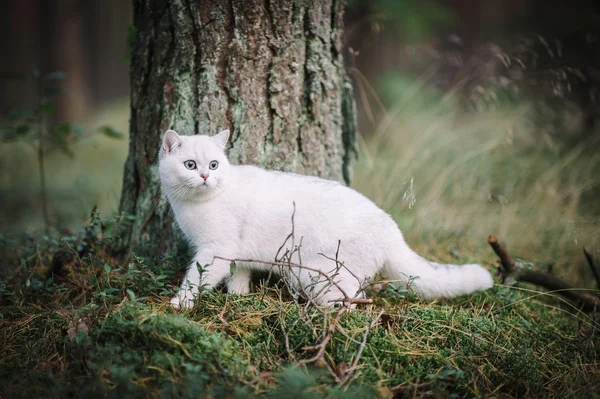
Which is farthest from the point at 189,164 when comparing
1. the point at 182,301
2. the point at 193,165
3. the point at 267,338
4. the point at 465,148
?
the point at 465,148

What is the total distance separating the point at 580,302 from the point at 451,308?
3.56 ft

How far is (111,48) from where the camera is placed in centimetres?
1653

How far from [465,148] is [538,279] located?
2.63 meters

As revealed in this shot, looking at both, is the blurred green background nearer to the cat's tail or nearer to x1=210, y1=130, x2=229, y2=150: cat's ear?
the cat's tail

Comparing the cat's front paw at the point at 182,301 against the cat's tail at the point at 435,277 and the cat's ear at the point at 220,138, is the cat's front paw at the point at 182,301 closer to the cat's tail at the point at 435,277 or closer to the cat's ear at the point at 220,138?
the cat's ear at the point at 220,138

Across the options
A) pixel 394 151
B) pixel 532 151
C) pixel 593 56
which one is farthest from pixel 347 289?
pixel 593 56

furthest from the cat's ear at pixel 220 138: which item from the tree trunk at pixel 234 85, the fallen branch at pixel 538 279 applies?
the fallen branch at pixel 538 279

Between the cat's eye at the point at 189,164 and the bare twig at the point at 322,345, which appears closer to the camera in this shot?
the bare twig at the point at 322,345

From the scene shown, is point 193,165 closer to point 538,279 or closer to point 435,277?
point 435,277

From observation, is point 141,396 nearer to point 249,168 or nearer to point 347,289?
point 347,289

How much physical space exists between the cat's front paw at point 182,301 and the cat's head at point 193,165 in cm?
54

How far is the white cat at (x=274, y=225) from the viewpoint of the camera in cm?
234

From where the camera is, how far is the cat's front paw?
2.15 meters

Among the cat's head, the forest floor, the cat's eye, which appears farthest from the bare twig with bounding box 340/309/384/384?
the cat's eye
